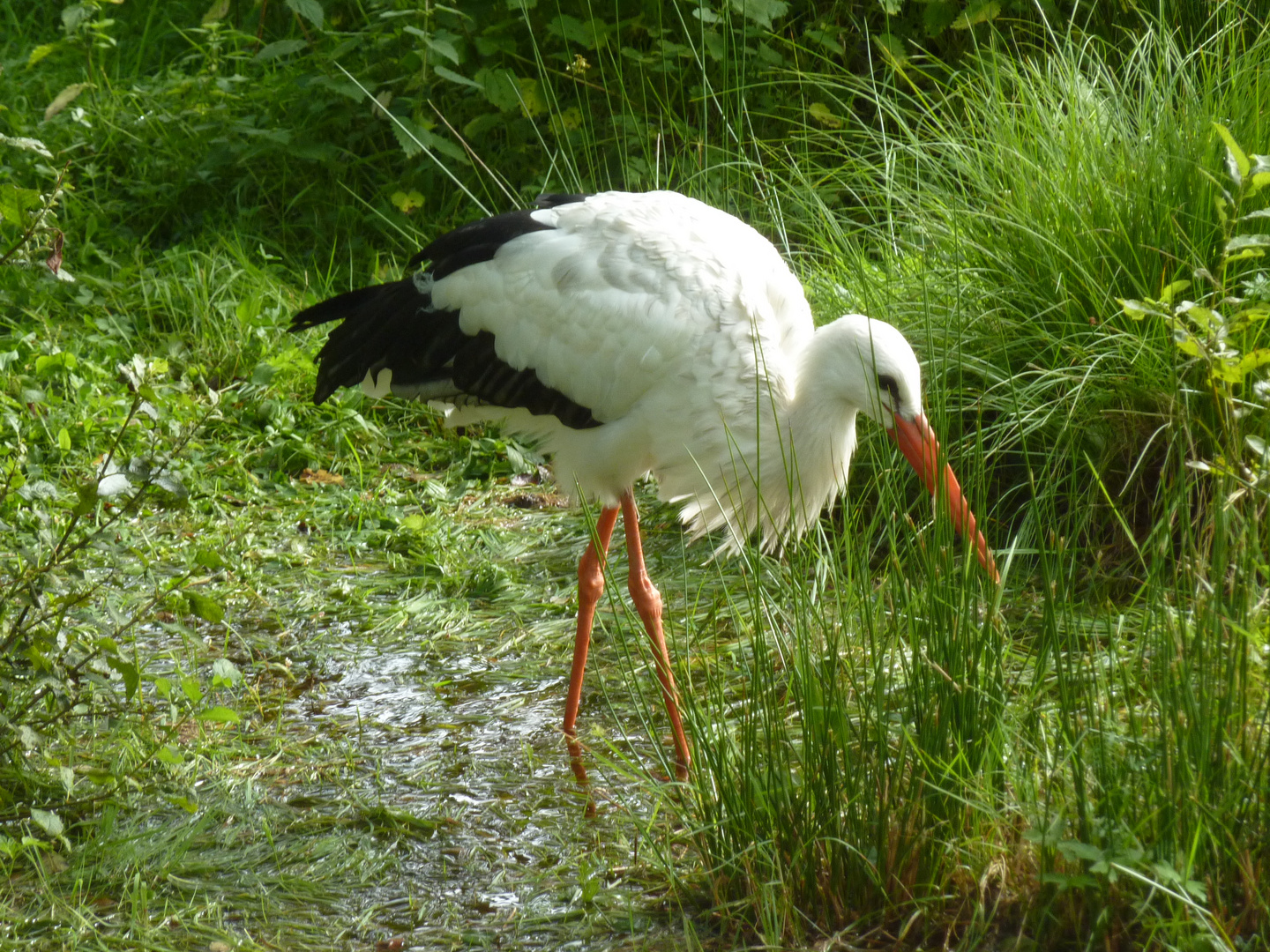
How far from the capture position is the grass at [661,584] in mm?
2236

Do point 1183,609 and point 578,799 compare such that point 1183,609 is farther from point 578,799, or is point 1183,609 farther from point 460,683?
point 460,683

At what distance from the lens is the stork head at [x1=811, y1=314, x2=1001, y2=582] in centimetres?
310

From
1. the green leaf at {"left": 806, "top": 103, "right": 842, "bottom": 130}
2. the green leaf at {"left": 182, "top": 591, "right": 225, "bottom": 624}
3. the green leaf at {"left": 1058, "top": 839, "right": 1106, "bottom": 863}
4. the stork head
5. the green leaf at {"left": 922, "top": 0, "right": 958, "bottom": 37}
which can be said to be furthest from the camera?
the green leaf at {"left": 922, "top": 0, "right": 958, "bottom": 37}

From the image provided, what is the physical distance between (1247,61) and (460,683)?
8.96ft

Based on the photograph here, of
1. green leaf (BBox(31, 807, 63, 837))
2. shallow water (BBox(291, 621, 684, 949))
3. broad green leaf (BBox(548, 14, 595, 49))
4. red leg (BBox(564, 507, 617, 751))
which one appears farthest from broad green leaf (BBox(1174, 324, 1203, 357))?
broad green leaf (BBox(548, 14, 595, 49))

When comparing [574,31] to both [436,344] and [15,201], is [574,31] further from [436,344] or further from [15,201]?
[15,201]

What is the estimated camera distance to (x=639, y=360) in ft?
11.1

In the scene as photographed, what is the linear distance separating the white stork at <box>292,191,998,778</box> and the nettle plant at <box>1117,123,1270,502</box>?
21.8 inches

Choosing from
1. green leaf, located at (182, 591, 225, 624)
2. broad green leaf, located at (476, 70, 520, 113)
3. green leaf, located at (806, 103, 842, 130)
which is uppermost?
broad green leaf, located at (476, 70, 520, 113)

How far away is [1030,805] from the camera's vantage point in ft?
7.10

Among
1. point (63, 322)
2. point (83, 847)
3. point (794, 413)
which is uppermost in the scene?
point (63, 322)

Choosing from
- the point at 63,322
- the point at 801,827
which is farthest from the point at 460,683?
the point at 63,322

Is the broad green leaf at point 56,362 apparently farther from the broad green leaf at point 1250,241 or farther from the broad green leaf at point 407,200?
the broad green leaf at point 1250,241

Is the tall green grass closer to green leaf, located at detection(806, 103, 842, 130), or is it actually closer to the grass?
the grass
